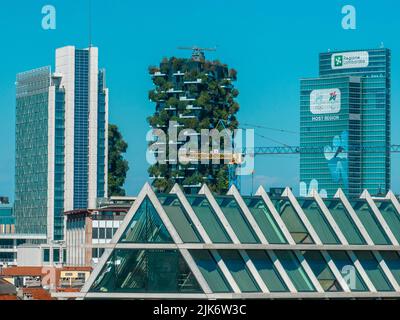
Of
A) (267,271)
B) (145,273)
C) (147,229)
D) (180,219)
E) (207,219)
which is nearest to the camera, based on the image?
(145,273)

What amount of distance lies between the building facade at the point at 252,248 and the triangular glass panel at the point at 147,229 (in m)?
0.06

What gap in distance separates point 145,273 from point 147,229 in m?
6.15

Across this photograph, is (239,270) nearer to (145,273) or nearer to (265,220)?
(265,220)

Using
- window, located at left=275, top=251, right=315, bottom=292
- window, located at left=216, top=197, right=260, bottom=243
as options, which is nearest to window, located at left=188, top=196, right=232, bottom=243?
window, located at left=216, top=197, right=260, bottom=243

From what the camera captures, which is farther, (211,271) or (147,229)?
(147,229)

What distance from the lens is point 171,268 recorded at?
239 ft

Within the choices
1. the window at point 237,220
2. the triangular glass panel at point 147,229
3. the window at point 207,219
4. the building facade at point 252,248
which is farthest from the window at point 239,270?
the triangular glass panel at point 147,229

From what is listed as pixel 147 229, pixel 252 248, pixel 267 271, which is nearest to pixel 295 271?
pixel 267 271

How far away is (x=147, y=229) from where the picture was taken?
250ft
